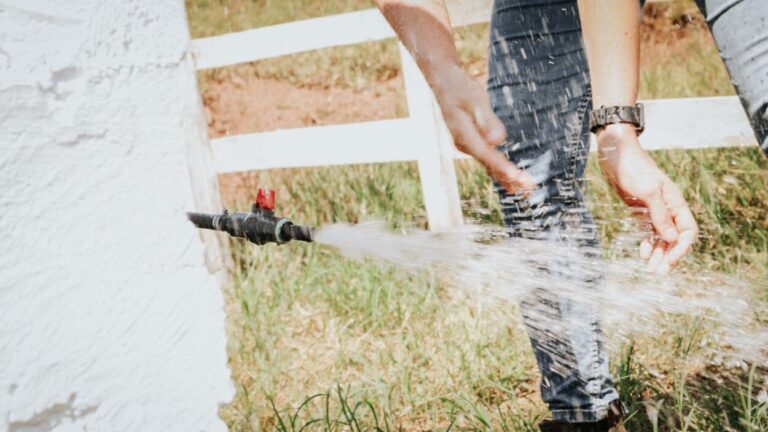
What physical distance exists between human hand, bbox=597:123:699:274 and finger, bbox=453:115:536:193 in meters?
0.18

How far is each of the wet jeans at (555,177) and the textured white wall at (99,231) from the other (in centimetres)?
77

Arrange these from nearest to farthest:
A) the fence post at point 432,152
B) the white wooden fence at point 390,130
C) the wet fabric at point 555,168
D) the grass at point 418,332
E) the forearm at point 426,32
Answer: the forearm at point 426,32 < the wet fabric at point 555,168 < the grass at point 418,332 < the white wooden fence at point 390,130 < the fence post at point 432,152

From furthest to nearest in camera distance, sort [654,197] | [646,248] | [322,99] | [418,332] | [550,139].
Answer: [322,99], [418,332], [550,139], [646,248], [654,197]

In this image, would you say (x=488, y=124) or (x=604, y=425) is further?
(x=604, y=425)

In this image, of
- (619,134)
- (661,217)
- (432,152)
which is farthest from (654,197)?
(432,152)

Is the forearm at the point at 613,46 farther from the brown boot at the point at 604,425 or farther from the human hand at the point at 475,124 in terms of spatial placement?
the brown boot at the point at 604,425

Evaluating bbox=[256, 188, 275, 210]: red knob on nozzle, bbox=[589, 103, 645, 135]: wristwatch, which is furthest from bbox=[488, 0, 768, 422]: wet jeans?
bbox=[256, 188, 275, 210]: red knob on nozzle

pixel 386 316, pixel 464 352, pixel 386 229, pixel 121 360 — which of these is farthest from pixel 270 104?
pixel 121 360

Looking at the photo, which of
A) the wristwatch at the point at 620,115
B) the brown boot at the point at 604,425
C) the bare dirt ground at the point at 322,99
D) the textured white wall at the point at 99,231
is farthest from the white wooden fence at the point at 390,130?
the bare dirt ground at the point at 322,99

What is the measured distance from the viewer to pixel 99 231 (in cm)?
135

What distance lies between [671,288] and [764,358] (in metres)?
0.63

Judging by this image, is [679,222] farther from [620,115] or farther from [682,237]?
[620,115]

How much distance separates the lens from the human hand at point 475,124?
132cm

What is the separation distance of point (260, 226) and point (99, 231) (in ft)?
0.97
